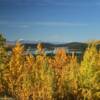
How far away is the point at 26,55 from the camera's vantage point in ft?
113

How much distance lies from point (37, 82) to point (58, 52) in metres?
6.38

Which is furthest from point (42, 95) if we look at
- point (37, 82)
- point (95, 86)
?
point (95, 86)

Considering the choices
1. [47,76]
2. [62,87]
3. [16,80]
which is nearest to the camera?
[47,76]

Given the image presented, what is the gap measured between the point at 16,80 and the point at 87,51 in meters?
5.74

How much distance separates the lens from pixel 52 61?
110 feet

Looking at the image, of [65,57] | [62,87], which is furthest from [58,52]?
[62,87]

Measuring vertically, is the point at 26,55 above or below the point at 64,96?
above

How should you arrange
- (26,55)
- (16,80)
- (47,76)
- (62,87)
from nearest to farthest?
(47,76) → (62,87) → (16,80) → (26,55)

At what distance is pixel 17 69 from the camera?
33188mm

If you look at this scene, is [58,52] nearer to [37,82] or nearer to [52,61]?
[52,61]

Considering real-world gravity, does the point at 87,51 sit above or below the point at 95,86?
above

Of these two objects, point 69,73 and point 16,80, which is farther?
point 16,80

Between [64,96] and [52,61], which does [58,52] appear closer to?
[52,61]

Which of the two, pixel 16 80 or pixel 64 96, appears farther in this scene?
pixel 16 80
